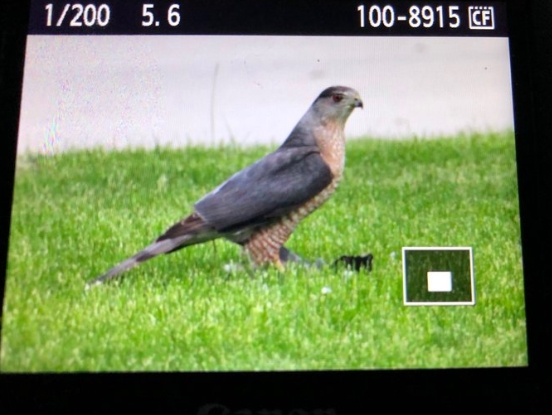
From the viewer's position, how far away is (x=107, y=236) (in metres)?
1.91

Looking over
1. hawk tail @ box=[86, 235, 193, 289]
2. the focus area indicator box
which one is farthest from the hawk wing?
the focus area indicator box

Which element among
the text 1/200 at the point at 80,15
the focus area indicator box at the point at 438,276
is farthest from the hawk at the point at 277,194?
the text 1/200 at the point at 80,15

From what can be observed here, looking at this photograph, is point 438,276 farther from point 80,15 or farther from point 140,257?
point 80,15

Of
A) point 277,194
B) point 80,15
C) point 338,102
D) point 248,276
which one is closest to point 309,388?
point 248,276

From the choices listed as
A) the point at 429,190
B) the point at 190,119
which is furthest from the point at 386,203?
the point at 190,119

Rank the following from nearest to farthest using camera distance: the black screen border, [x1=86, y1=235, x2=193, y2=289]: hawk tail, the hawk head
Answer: the black screen border → [x1=86, y1=235, x2=193, y2=289]: hawk tail → the hawk head

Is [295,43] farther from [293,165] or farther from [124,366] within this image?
[124,366]

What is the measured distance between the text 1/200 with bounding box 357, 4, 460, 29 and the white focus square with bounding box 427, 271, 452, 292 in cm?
67

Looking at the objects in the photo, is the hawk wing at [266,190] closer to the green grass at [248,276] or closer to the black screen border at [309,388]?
the green grass at [248,276]

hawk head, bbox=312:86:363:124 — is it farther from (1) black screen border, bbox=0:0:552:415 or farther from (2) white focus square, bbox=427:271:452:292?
(1) black screen border, bbox=0:0:552:415

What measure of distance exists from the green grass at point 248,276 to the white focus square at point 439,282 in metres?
0.06

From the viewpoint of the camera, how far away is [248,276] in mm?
1899

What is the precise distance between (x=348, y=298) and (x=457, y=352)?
29 cm

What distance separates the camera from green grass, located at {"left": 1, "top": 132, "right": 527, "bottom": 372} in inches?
70.0
